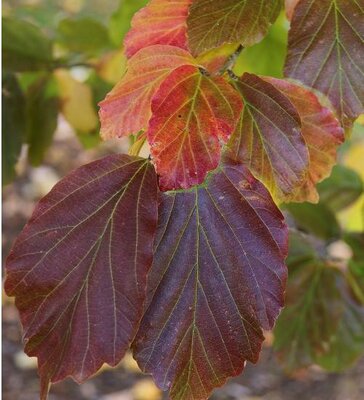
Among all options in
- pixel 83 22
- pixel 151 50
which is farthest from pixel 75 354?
pixel 83 22

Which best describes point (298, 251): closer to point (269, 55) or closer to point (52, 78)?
point (269, 55)

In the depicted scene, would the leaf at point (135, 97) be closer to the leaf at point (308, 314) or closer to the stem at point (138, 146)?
the stem at point (138, 146)

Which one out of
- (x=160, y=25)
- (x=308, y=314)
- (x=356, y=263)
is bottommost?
(x=308, y=314)

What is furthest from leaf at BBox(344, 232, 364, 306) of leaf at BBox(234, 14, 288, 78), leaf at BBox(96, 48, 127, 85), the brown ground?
the brown ground

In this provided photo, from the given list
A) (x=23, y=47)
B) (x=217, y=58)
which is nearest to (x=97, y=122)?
(x=23, y=47)

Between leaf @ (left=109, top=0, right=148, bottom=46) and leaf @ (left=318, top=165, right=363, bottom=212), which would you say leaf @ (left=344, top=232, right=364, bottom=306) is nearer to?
leaf @ (left=318, top=165, right=363, bottom=212)

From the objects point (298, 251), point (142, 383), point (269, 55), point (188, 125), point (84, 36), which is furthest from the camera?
point (142, 383)
